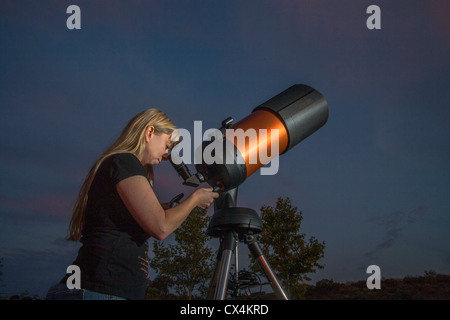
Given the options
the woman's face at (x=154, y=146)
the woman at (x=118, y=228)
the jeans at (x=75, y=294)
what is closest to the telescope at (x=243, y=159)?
the woman's face at (x=154, y=146)

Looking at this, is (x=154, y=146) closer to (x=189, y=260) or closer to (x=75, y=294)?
(x=75, y=294)

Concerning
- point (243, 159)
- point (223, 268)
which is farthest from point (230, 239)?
point (243, 159)

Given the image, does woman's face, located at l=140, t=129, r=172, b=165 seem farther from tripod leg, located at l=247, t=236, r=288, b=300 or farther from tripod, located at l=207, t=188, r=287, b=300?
tripod leg, located at l=247, t=236, r=288, b=300

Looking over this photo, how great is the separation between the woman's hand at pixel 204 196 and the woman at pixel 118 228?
11 cm

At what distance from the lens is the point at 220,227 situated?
2736mm

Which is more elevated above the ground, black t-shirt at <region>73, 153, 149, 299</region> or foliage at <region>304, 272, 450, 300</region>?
black t-shirt at <region>73, 153, 149, 299</region>

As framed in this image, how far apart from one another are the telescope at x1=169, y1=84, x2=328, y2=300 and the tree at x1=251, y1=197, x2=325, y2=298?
609 inches

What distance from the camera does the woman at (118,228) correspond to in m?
2.08

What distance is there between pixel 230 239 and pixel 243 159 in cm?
70

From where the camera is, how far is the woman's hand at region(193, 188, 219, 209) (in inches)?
101

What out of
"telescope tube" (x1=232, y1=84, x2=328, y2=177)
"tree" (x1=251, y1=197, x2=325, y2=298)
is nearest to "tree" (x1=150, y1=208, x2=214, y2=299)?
"tree" (x1=251, y1=197, x2=325, y2=298)

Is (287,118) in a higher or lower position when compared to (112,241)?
higher

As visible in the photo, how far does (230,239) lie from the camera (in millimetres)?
2717
